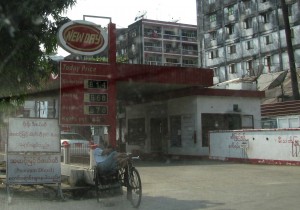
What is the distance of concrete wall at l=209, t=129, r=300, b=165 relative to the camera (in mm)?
18375

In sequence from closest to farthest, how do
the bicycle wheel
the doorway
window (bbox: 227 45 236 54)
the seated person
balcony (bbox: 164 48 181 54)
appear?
the bicycle wheel, the seated person, the doorway, window (bbox: 227 45 236 54), balcony (bbox: 164 48 181 54)

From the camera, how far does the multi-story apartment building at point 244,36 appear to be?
50156mm

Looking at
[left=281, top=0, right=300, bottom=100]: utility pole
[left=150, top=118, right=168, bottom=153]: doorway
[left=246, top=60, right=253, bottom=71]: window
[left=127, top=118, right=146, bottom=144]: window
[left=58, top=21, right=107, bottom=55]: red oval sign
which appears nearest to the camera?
[left=58, top=21, right=107, bottom=55]: red oval sign

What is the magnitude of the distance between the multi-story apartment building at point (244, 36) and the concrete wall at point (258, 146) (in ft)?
91.0

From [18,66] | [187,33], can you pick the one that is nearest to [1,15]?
[18,66]

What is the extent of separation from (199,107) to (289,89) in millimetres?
22524

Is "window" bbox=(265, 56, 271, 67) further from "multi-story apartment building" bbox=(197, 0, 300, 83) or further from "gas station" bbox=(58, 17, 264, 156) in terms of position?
"gas station" bbox=(58, 17, 264, 156)

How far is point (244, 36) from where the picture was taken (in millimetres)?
55906

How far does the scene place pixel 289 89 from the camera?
43.8 meters

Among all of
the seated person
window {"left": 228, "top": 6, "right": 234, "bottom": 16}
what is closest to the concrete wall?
the seated person

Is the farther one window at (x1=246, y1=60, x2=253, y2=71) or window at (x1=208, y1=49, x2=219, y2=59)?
window at (x1=208, y1=49, x2=219, y2=59)

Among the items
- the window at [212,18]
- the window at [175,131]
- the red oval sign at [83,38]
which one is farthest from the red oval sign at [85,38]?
the window at [212,18]

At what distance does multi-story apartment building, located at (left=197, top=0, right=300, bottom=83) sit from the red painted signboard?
3845 cm

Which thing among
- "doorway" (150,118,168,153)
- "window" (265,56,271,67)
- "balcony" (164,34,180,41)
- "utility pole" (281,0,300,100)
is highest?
"balcony" (164,34,180,41)
